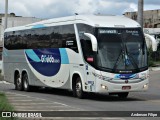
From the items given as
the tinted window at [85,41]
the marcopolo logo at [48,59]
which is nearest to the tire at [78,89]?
the tinted window at [85,41]

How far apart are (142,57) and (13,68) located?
10977 mm

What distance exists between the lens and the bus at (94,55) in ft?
63.2

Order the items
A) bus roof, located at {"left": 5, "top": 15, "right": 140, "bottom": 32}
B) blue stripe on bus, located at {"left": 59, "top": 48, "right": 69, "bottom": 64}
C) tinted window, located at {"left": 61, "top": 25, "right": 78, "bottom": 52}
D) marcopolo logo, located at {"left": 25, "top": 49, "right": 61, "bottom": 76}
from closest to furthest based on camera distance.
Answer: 1. bus roof, located at {"left": 5, "top": 15, "right": 140, "bottom": 32}
2. tinted window, located at {"left": 61, "top": 25, "right": 78, "bottom": 52}
3. blue stripe on bus, located at {"left": 59, "top": 48, "right": 69, "bottom": 64}
4. marcopolo logo, located at {"left": 25, "top": 49, "right": 61, "bottom": 76}

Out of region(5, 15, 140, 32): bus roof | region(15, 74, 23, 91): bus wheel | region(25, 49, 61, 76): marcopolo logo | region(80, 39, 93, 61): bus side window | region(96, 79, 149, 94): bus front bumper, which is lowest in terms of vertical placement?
region(15, 74, 23, 91): bus wheel

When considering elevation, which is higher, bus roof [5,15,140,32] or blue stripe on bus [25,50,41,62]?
bus roof [5,15,140,32]

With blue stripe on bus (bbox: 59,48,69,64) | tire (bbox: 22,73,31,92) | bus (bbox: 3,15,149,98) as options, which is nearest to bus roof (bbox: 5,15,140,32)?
bus (bbox: 3,15,149,98)

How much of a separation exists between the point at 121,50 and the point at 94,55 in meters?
1.16

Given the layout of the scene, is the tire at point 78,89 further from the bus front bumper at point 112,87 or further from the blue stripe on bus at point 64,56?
the bus front bumper at point 112,87

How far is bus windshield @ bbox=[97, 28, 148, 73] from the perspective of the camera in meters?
19.3

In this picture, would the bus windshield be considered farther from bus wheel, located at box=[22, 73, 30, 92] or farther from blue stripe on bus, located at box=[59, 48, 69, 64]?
bus wheel, located at box=[22, 73, 30, 92]

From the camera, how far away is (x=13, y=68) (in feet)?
93.6

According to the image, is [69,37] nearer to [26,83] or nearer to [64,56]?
[64,56]

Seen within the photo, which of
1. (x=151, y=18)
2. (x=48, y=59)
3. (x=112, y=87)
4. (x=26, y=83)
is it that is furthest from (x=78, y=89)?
(x=151, y=18)

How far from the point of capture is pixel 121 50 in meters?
19.5
